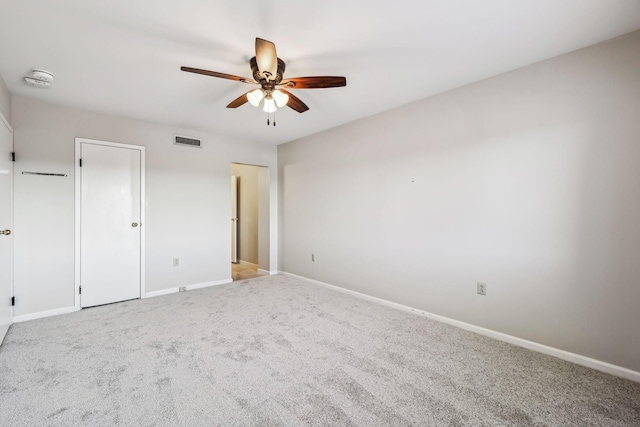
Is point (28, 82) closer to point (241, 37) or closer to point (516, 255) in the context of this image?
point (241, 37)

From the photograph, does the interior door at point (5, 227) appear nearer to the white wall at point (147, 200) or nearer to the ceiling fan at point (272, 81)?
the white wall at point (147, 200)

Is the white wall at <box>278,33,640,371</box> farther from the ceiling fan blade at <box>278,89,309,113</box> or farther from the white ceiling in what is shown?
the ceiling fan blade at <box>278,89,309,113</box>

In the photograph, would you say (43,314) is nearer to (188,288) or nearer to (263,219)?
(188,288)

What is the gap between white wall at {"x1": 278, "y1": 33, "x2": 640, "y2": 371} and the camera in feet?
6.81

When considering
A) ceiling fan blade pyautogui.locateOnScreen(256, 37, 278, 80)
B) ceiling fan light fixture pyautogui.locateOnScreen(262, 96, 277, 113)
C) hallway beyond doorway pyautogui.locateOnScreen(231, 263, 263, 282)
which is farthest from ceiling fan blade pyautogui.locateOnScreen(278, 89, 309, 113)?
hallway beyond doorway pyautogui.locateOnScreen(231, 263, 263, 282)

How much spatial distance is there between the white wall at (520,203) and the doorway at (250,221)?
2.13 metres

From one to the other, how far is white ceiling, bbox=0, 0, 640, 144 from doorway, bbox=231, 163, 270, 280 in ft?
8.58

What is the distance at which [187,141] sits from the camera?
4281 millimetres

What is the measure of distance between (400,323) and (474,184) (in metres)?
1.64

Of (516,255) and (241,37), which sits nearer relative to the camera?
(241,37)

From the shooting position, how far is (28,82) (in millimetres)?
2699

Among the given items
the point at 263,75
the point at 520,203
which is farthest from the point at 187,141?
the point at 520,203

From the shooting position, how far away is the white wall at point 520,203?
6.81ft

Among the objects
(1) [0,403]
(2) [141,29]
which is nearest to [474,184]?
(2) [141,29]
